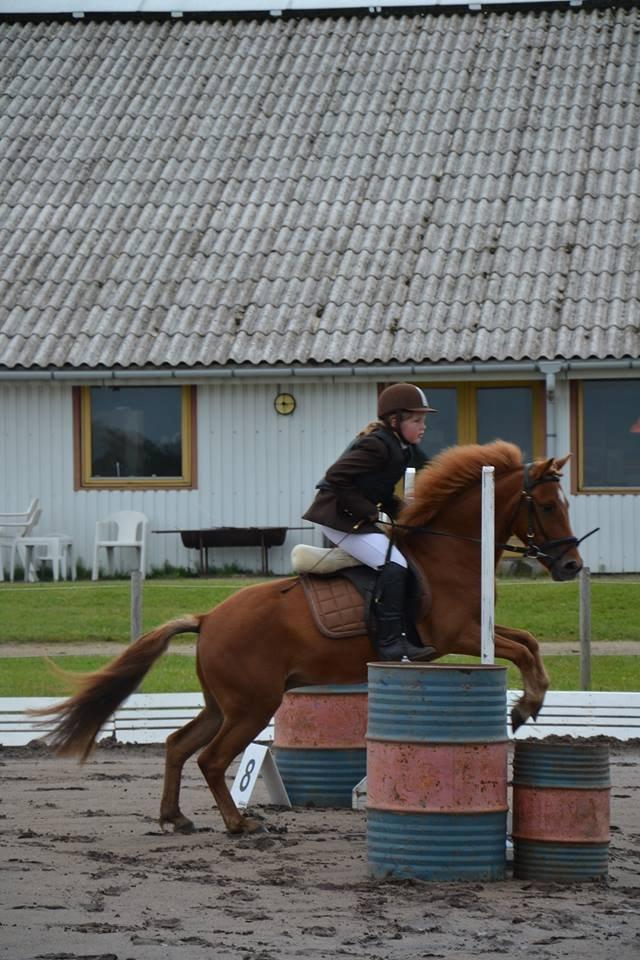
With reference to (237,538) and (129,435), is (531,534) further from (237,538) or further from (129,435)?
(129,435)

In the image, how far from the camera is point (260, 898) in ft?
23.0

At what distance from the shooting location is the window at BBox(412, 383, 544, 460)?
2141 centimetres

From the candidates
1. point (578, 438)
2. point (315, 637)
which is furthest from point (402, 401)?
point (578, 438)

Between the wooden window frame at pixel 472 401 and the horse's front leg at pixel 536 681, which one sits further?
the wooden window frame at pixel 472 401

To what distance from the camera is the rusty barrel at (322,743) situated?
9742 mm

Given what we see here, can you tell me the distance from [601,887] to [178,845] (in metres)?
2.21

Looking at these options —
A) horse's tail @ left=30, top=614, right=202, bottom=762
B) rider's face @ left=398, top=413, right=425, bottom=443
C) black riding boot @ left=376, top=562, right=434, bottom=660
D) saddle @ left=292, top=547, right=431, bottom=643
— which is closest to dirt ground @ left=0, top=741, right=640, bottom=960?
horse's tail @ left=30, top=614, right=202, bottom=762

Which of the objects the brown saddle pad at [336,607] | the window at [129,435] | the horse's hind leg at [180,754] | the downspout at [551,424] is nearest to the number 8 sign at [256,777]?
the horse's hind leg at [180,754]

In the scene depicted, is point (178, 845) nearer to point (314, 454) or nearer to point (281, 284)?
point (314, 454)

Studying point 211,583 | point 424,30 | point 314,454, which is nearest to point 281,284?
point 314,454

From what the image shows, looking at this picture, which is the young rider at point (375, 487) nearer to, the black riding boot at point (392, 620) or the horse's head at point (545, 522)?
the black riding boot at point (392, 620)

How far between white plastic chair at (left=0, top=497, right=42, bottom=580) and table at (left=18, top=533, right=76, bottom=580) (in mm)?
160

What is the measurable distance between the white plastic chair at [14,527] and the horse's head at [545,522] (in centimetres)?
1270

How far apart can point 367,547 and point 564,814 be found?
1892mm
